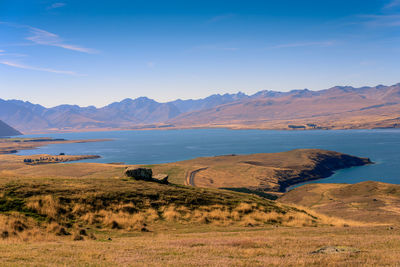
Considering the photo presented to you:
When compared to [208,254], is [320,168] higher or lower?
lower

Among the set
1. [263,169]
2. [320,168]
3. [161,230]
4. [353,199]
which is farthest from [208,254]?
[320,168]

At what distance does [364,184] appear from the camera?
84.4 m

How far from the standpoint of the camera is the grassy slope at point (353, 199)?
169 ft

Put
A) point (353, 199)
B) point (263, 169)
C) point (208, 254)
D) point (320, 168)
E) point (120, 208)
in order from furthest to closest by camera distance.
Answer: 1. point (320, 168)
2. point (263, 169)
3. point (353, 199)
4. point (120, 208)
5. point (208, 254)

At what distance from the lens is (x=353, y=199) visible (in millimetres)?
71688

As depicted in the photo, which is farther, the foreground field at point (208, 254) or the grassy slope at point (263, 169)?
the grassy slope at point (263, 169)

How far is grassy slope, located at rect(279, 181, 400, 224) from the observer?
51625mm

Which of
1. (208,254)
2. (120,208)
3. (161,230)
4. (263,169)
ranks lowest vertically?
(263,169)

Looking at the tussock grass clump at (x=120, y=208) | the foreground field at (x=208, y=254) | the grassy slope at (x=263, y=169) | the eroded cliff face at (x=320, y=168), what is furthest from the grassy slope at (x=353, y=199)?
the foreground field at (x=208, y=254)

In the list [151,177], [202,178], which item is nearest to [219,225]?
[151,177]

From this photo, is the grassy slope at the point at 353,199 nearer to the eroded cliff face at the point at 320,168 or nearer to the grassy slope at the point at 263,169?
the grassy slope at the point at 263,169

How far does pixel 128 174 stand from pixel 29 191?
1285 cm

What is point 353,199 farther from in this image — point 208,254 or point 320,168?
point 320,168

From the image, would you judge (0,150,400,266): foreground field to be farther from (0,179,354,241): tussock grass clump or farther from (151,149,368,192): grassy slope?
(151,149,368,192): grassy slope
